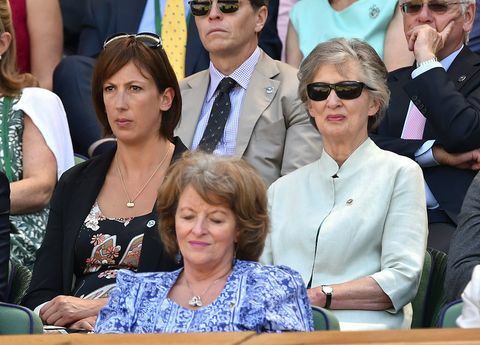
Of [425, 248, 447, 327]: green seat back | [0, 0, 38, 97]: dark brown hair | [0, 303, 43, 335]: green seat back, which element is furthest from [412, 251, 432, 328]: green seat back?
[0, 0, 38, 97]: dark brown hair

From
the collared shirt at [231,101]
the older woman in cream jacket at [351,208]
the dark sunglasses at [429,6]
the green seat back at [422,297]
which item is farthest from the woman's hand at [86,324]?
the dark sunglasses at [429,6]

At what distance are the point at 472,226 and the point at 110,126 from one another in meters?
1.63

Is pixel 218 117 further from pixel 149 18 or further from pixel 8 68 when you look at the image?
pixel 149 18

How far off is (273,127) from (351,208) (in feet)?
3.32

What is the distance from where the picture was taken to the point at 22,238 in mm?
5742

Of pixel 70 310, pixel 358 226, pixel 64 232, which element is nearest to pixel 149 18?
pixel 64 232

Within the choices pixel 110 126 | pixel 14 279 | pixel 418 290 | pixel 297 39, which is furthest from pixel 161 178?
pixel 297 39

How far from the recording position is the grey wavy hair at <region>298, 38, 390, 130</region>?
5.27 metres

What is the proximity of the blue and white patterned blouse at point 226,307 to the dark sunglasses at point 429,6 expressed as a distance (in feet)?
7.84

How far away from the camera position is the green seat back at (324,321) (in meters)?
4.11

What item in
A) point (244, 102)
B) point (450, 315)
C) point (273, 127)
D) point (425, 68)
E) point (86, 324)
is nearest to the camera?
point (450, 315)

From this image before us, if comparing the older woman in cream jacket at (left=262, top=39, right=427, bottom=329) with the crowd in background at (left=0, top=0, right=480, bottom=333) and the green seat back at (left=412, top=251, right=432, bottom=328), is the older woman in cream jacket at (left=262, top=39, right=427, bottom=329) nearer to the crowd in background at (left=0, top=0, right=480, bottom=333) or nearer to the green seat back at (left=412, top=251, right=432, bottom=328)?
the crowd in background at (left=0, top=0, right=480, bottom=333)

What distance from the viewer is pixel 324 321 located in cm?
413

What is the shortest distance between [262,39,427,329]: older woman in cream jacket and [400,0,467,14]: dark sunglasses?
0.93 m
